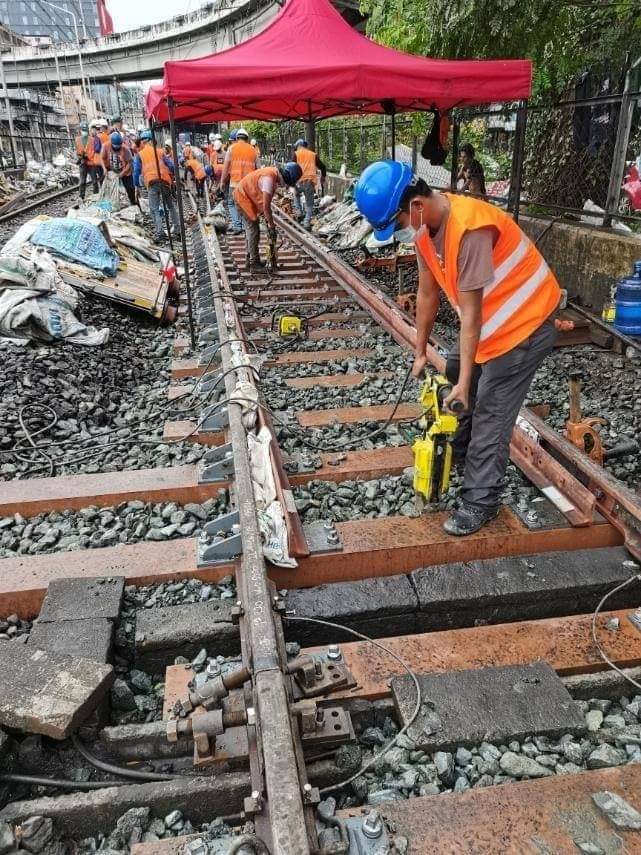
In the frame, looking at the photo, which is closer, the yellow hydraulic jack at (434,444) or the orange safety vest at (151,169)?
the yellow hydraulic jack at (434,444)

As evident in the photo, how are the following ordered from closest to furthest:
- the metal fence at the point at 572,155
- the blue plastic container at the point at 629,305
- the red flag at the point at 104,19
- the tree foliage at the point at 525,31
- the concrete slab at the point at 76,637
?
1. the concrete slab at the point at 76,637
2. the blue plastic container at the point at 629,305
3. the tree foliage at the point at 525,31
4. the metal fence at the point at 572,155
5. the red flag at the point at 104,19

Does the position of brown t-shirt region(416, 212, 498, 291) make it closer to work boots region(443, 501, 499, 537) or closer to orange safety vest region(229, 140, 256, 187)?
work boots region(443, 501, 499, 537)

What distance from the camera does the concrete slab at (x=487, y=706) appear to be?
7.13 ft

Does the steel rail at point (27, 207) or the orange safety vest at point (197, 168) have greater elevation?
the orange safety vest at point (197, 168)

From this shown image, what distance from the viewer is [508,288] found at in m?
3.00

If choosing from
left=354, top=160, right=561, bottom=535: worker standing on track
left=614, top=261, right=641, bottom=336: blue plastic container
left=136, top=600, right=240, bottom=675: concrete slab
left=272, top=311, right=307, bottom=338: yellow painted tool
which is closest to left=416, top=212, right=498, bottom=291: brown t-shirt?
left=354, top=160, right=561, bottom=535: worker standing on track

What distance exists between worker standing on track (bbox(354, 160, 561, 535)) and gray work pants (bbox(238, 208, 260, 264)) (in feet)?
22.5

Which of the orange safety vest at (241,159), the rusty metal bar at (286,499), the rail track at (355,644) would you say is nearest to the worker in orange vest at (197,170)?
A: the orange safety vest at (241,159)

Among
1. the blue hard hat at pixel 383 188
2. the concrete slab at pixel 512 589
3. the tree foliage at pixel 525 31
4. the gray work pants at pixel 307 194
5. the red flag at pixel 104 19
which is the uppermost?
the red flag at pixel 104 19

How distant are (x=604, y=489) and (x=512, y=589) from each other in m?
0.80

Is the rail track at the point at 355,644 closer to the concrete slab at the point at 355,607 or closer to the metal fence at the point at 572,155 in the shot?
the concrete slab at the point at 355,607

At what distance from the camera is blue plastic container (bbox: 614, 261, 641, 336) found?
6.13m

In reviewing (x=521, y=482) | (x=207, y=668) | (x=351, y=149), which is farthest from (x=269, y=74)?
(x=351, y=149)

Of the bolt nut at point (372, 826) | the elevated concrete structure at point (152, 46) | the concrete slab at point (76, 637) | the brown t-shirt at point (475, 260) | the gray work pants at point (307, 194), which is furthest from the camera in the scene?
the elevated concrete structure at point (152, 46)
